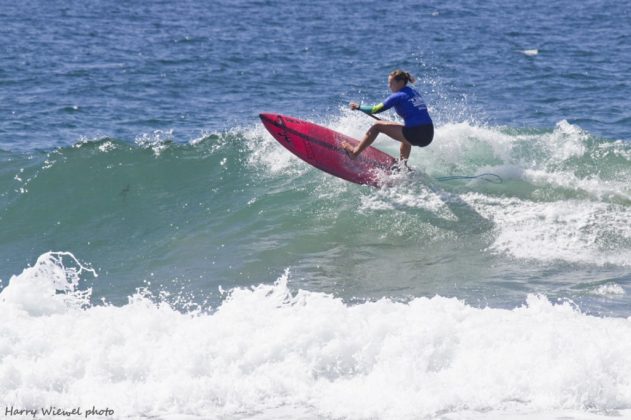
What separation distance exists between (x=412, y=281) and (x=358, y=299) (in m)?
0.84

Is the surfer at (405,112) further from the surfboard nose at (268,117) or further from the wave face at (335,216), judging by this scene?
the surfboard nose at (268,117)

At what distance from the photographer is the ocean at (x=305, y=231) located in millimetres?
7559

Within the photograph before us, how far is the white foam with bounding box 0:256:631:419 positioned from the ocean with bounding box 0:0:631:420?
20 millimetres

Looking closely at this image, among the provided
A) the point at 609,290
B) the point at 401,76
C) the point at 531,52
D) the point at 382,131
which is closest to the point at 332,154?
the point at 382,131

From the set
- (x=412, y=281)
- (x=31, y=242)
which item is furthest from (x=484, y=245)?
(x=31, y=242)

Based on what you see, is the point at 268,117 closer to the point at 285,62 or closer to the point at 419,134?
the point at 419,134

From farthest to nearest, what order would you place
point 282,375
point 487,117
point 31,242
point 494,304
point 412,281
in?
point 487,117 < point 31,242 < point 412,281 < point 494,304 < point 282,375

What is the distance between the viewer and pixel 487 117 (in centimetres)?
1741

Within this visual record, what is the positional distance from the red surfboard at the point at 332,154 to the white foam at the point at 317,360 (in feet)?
14.7

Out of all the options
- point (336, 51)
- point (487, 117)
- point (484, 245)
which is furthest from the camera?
point (336, 51)

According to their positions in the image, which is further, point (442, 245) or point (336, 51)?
point (336, 51)

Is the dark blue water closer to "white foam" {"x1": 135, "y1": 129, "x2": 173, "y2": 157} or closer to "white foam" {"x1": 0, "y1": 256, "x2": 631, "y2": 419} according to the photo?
"white foam" {"x1": 135, "y1": 129, "x2": 173, "y2": 157}

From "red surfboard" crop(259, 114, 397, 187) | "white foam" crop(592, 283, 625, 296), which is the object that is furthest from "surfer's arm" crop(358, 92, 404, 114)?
"white foam" crop(592, 283, 625, 296)

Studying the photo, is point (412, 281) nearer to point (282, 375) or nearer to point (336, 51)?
point (282, 375)
